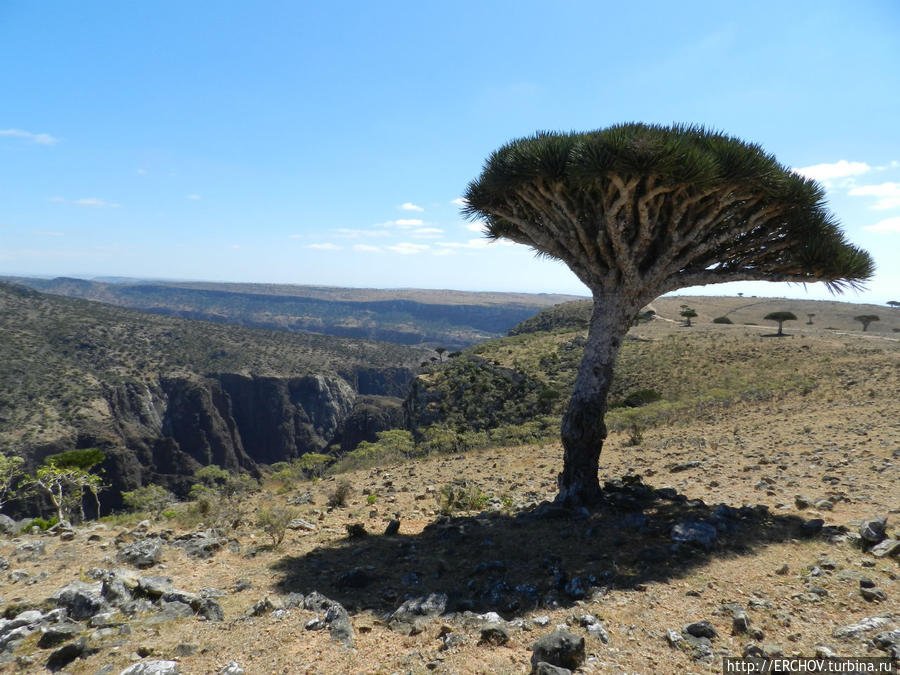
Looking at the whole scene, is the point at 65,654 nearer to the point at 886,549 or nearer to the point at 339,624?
the point at 339,624

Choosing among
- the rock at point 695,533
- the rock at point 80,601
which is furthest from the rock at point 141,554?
the rock at point 695,533

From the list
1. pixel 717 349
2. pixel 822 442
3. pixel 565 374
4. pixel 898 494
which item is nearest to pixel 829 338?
pixel 717 349

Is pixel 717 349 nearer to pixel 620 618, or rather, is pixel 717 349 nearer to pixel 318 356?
pixel 620 618

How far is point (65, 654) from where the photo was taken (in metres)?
3.54

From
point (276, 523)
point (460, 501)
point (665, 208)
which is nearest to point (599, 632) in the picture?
point (276, 523)

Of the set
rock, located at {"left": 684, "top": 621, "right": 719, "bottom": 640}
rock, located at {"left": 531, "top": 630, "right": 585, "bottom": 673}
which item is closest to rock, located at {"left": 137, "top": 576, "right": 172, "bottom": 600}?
rock, located at {"left": 531, "top": 630, "right": 585, "bottom": 673}

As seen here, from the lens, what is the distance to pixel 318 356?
3484 inches

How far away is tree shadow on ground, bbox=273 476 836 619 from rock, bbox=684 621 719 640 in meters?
0.87

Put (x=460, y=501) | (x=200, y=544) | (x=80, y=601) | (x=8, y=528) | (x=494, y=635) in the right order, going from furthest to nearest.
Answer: (x=460, y=501), (x=8, y=528), (x=200, y=544), (x=80, y=601), (x=494, y=635)

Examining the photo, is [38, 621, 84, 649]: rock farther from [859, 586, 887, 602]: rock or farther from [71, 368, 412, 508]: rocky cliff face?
[71, 368, 412, 508]: rocky cliff face

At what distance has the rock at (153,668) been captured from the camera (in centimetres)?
330

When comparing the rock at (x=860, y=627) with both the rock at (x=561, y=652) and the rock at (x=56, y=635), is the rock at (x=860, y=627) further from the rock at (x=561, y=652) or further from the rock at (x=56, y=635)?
the rock at (x=56, y=635)

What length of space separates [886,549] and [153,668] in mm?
7107

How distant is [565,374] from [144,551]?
3052cm
